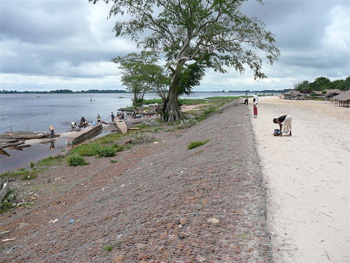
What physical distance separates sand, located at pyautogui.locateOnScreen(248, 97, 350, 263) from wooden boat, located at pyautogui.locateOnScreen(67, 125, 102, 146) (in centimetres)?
1931

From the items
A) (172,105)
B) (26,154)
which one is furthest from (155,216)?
(172,105)

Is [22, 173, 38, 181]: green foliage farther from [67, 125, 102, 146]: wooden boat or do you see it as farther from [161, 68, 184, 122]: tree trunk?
[161, 68, 184, 122]: tree trunk

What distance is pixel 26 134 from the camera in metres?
30.1

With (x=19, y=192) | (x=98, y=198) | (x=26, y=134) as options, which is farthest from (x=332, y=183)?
(x=26, y=134)

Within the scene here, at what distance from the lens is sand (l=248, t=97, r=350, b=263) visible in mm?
5051

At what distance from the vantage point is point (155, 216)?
6.22m

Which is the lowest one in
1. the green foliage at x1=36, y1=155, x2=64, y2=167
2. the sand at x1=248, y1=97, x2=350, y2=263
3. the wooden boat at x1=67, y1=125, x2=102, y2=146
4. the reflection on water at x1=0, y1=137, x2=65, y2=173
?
the reflection on water at x1=0, y1=137, x2=65, y2=173

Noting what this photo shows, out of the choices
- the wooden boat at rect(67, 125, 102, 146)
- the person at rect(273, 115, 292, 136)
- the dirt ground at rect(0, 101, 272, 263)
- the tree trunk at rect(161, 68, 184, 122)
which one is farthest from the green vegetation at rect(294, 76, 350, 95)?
the dirt ground at rect(0, 101, 272, 263)

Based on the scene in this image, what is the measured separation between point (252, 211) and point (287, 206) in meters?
1.35

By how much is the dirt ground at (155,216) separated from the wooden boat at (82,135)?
A: 44.9ft

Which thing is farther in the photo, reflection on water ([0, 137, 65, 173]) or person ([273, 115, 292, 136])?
reflection on water ([0, 137, 65, 173])

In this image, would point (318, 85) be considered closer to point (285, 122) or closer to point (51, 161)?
point (285, 122)

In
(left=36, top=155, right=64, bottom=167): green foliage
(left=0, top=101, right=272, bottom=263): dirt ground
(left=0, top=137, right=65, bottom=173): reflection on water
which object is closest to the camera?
(left=0, top=101, right=272, bottom=263): dirt ground

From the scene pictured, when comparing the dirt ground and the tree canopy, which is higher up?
the tree canopy
